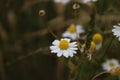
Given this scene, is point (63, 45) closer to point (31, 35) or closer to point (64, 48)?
point (64, 48)

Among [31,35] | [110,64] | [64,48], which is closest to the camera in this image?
[64,48]

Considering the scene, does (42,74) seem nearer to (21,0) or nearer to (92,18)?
(21,0)

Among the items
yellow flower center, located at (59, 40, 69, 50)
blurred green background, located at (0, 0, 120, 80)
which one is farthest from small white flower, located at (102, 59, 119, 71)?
yellow flower center, located at (59, 40, 69, 50)

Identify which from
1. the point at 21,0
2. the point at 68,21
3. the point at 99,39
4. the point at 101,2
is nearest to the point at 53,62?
the point at 68,21

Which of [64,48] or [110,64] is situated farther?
[110,64]

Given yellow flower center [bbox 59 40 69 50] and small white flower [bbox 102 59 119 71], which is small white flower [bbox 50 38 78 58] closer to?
yellow flower center [bbox 59 40 69 50]

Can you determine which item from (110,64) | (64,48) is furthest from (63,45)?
(110,64)

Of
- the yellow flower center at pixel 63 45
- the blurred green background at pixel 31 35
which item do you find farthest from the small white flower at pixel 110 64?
the yellow flower center at pixel 63 45

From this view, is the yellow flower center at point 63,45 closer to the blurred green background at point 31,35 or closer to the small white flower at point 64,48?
the small white flower at point 64,48
